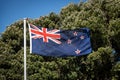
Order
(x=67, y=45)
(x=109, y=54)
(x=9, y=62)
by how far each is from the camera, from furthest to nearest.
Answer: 1. (x=9, y=62)
2. (x=109, y=54)
3. (x=67, y=45)

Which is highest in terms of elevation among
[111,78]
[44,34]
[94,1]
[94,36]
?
[94,1]

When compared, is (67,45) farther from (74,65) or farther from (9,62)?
(9,62)

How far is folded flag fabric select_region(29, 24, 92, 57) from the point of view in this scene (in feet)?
50.3

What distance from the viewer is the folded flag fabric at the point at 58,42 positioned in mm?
15320

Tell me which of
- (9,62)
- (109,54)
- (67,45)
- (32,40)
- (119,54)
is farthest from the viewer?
(9,62)

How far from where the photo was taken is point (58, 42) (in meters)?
16.2

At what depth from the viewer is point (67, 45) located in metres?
16.3

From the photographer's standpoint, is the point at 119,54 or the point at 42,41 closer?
the point at 42,41

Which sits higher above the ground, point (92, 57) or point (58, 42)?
point (92, 57)

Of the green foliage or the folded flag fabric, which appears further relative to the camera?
the green foliage

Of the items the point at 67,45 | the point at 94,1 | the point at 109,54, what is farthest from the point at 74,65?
the point at 67,45

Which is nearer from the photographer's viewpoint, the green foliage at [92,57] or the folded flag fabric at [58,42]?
the folded flag fabric at [58,42]

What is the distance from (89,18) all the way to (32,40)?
33.9ft

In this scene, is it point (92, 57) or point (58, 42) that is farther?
point (92, 57)
